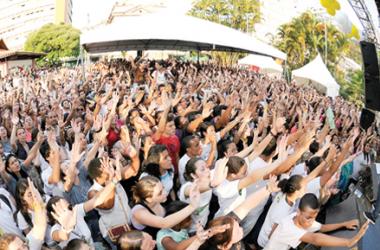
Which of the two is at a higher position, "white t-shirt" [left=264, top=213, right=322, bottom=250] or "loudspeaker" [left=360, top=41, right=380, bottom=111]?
"loudspeaker" [left=360, top=41, right=380, bottom=111]

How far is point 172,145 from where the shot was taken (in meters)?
5.50

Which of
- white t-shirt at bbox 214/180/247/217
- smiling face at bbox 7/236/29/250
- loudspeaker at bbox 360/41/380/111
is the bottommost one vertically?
white t-shirt at bbox 214/180/247/217

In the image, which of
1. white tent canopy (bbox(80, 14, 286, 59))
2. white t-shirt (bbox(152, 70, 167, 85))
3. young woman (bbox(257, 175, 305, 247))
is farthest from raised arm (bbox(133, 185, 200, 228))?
white tent canopy (bbox(80, 14, 286, 59))

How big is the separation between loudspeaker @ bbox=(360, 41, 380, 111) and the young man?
85.9 inches

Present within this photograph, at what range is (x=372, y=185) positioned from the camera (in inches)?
160

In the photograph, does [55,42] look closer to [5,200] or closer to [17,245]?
[5,200]

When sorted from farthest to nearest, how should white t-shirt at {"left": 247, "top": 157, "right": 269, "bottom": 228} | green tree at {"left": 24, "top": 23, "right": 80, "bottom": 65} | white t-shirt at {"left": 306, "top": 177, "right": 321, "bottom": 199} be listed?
green tree at {"left": 24, "top": 23, "right": 80, "bottom": 65} < white t-shirt at {"left": 306, "top": 177, "right": 321, "bottom": 199} < white t-shirt at {"left": 247, "top": 157, "right": 269, "bottom": 228}

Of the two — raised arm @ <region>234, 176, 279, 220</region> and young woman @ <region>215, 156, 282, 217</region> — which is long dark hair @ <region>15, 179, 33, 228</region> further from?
raised arm @ <region>234, 176, 279, 220</region>

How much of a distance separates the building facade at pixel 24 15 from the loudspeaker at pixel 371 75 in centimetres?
12253

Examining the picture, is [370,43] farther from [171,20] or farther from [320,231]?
[171,20]

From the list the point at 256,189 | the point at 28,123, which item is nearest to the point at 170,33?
the point at 28,123

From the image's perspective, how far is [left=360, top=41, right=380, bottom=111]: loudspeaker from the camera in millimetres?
5168

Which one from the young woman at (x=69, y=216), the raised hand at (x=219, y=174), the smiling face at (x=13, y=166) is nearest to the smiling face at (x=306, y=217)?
the raised hand at (x=219, y=174)

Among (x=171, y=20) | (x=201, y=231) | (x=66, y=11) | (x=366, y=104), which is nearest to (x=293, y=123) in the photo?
(x=366, y=104)
